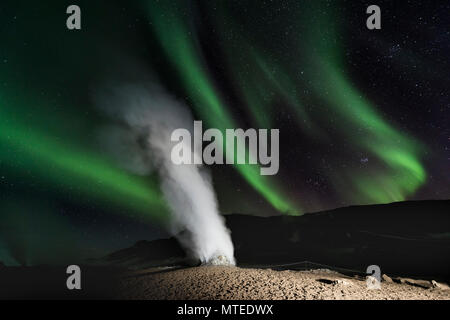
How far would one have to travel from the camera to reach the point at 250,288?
11.5m

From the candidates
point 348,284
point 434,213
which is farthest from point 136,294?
point 434,213

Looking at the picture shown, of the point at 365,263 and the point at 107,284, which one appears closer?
the point at 107,284

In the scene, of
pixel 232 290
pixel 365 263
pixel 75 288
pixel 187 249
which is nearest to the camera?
pixel 232 290

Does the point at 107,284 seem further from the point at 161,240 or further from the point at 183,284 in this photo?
the point at 161,240

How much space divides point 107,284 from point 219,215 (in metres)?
11.3

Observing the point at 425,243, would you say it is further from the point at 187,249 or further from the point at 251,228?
the point at 187,249

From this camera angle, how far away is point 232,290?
1126cm

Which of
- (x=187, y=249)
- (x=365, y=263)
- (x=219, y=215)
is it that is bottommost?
(x=365, y=263)

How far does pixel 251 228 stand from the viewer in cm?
9731

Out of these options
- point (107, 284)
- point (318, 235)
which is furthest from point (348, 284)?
point (318, 235)

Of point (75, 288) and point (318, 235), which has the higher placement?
point (75, 288)

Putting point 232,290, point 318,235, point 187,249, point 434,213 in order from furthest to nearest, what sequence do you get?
point 434,213 → point 318,235 → point 187,249 → point 232,290

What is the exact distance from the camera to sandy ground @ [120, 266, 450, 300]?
1097 cm

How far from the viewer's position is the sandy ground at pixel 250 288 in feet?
36.0
